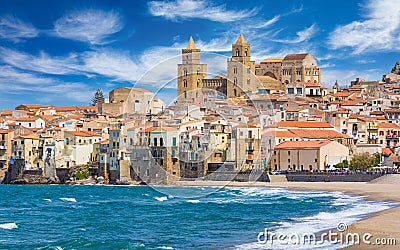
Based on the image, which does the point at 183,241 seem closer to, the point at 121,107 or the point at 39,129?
the point at 39,129

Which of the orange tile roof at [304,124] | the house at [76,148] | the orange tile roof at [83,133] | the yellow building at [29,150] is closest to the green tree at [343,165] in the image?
the orange tile roof at [304,124]

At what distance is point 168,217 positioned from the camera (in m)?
31.7

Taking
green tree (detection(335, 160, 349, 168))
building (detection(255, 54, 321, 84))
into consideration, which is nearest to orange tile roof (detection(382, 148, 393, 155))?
green tree (detection(335, 160, 349, 168))

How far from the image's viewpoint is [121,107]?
82.8m

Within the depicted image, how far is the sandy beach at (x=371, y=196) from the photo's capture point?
21.5 metres

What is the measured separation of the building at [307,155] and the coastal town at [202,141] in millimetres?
74

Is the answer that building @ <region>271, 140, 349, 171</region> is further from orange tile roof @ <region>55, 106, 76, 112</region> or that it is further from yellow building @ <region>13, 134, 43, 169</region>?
orange tile roof @ <region>55, 106, 76, 112</region>

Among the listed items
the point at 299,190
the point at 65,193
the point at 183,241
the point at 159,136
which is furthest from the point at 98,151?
the point at 183,241

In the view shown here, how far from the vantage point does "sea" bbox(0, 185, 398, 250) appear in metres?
24.0

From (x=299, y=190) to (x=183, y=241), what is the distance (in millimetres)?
21273

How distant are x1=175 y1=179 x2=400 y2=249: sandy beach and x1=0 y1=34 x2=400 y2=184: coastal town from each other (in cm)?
231

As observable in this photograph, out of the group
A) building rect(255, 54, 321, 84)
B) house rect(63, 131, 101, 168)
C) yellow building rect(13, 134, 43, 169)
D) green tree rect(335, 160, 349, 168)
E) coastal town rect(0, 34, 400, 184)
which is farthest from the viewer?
building rect(255, 54, 321, 84)

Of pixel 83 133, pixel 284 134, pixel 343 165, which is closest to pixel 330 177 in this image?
pixel 343 165

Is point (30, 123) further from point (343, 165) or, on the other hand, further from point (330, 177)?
point (330, 177)
